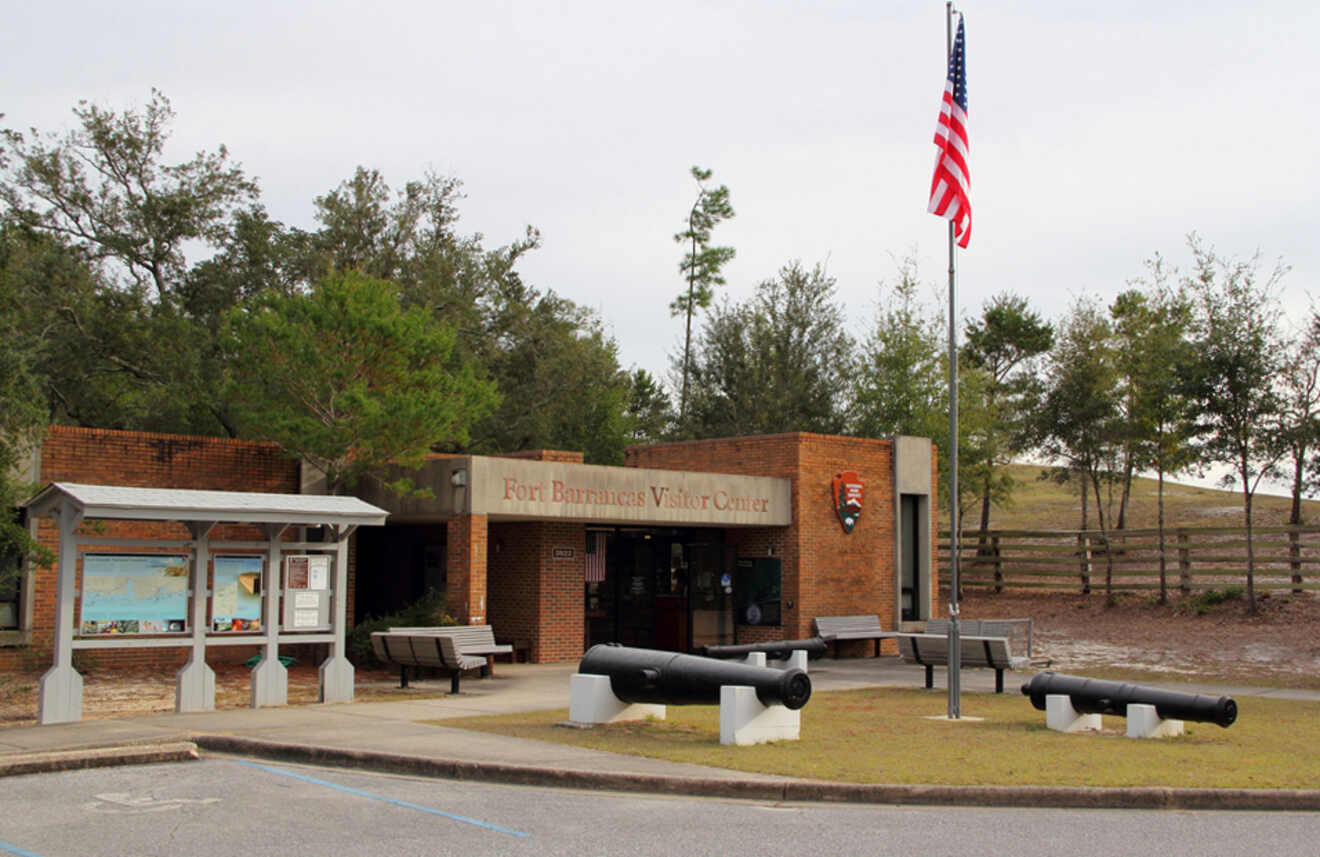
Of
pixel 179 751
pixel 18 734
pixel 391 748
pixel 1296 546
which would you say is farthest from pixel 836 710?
pixel 1296 546

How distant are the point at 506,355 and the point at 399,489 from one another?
19.5 metres

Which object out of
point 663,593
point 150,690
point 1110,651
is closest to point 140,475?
point 150,690

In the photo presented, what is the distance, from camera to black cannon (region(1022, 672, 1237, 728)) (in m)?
12.6

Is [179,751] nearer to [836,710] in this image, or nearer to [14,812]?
[14,812]

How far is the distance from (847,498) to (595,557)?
5.30m

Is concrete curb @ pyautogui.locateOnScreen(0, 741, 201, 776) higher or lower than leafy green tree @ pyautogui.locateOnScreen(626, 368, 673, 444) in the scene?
lower

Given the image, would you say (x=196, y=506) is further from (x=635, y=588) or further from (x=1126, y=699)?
(x=635, y=588)

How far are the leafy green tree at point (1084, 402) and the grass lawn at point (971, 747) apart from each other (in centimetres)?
2600

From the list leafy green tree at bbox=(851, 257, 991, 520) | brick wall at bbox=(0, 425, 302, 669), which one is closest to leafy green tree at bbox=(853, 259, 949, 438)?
leafy green tree at bbox=(851, 257, 991, 520)

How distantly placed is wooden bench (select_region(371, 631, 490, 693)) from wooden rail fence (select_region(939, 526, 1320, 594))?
1936 centimetres

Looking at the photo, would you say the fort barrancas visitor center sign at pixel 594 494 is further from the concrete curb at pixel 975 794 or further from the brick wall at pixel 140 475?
the concrete curb at pixel 975 794

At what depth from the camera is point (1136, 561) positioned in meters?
32.1

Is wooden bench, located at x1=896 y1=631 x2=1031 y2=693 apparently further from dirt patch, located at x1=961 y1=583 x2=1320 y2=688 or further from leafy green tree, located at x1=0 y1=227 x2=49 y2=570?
leafy green tree, located at x1=0 y1=227 x2=49 y2=570

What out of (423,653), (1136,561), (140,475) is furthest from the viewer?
(1136,561)
